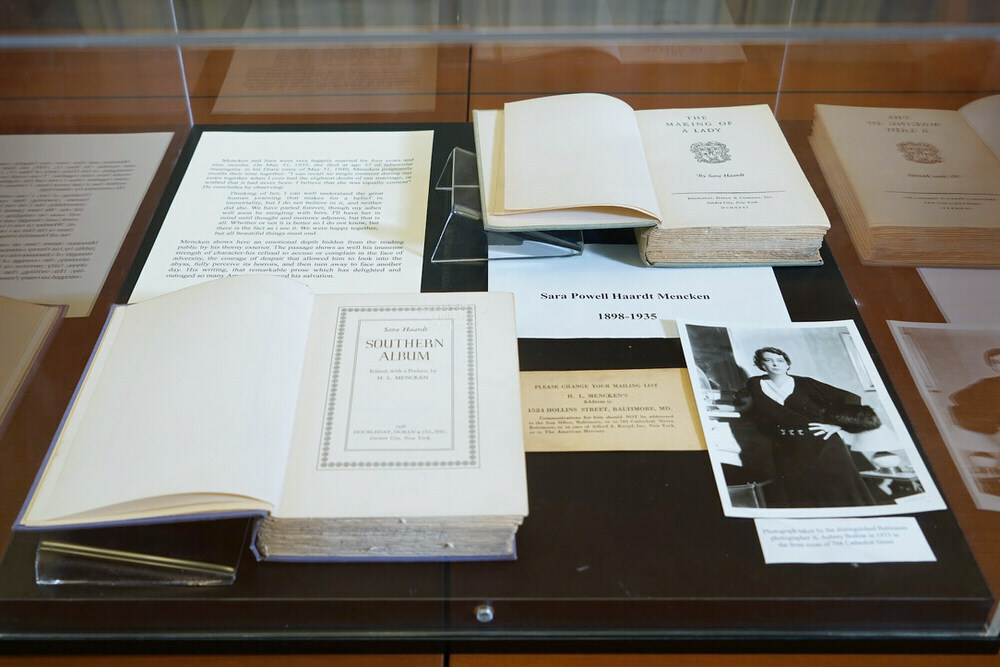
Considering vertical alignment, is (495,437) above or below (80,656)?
above

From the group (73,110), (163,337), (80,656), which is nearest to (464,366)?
(163,337)

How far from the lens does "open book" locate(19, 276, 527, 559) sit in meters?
0.67

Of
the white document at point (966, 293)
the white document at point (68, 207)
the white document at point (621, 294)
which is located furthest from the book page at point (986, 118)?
the white document at point (68, 207)

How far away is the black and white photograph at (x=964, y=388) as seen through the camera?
2.55 feet

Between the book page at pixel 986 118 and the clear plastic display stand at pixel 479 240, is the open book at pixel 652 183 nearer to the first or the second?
the clear plastic display stand at pixel 479 240

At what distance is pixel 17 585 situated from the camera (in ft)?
2.28

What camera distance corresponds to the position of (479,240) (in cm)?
104

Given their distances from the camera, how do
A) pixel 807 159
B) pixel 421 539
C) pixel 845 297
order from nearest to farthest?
pixel 421 539 → pixel 845 297 → pixel 807 159

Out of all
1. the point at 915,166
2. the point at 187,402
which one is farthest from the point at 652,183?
the point at 187,402

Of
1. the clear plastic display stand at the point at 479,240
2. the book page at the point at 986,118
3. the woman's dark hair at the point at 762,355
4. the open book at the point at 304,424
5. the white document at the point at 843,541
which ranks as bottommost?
the white document at the point at 843,541

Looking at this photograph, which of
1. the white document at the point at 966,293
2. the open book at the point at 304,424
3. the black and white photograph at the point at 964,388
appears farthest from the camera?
the white document at the point at 966,293

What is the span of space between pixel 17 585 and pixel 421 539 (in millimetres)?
330

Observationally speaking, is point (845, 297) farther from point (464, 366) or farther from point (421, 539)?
point (421, 539)

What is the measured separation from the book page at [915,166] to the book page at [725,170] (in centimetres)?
7
